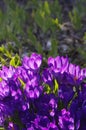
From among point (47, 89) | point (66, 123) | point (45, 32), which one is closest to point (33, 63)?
point (47, 89)

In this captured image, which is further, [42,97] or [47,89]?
[47,89]

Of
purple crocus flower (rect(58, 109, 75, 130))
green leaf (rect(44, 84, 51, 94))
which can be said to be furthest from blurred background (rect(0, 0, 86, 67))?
purple crocus flower (rect(58, 109, 75, 130))

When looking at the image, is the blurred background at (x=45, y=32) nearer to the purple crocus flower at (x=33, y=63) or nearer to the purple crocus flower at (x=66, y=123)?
the purple crocus flower at (x=33, y=63)

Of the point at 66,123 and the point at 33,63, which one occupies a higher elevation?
the point at 33,63

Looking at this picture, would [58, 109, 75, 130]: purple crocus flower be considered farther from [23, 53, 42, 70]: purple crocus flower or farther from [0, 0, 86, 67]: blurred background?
[0, 0, 86, 67]: blurred background

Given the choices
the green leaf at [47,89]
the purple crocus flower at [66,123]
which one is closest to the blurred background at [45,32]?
the green leaf at [47,89]

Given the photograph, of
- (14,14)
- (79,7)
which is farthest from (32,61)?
(79,7)

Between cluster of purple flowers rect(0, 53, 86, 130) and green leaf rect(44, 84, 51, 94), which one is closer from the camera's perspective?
cluster of purple flowers rect(0, 53, 86, 130)

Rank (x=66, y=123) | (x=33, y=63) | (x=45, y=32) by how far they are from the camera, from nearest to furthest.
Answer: (x=66, y=123) → (x=33, y=63) → (x=45, y=32)

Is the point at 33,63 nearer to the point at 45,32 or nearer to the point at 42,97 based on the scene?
the point at 42,97
